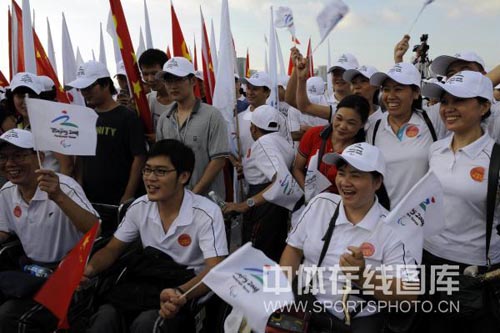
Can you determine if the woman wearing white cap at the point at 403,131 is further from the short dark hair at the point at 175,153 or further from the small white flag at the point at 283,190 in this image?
the short dark hair at the point at 175,153

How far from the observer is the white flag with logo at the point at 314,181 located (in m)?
2.98

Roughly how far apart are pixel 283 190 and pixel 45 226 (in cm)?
168

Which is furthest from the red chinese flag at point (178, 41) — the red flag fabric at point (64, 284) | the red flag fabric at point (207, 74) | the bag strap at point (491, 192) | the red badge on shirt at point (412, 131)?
the bag strap at point (491, 192)

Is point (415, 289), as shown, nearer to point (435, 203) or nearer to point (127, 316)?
point (435, 203)

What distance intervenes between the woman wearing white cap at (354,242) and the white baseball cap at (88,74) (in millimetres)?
2111

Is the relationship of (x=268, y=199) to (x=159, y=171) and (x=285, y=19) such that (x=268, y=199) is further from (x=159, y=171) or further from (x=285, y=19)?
(x=285, y=19)

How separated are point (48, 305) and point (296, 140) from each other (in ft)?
11.4

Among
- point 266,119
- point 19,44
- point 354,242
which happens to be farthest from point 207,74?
point 354,242

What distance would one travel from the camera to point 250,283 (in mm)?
1870

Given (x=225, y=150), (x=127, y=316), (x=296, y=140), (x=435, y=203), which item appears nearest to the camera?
(x=435, y=203)

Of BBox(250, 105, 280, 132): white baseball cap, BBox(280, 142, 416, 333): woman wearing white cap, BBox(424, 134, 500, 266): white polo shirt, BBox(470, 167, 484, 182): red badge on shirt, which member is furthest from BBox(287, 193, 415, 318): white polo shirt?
BBox(250, 105, 280, 132): white baseball cap

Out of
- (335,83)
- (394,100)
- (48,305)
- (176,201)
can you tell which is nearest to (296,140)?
(335,83)

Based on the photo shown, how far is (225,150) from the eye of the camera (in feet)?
11.4

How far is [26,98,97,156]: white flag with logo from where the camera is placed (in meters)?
2.62
